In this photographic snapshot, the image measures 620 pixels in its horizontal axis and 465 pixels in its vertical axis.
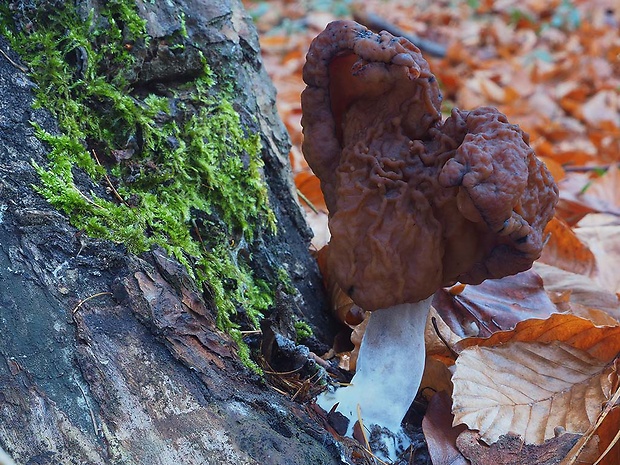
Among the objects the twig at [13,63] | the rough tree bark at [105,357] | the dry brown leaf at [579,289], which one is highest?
the twig at [13,63]

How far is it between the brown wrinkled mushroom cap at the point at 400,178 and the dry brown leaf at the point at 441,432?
1.61ft

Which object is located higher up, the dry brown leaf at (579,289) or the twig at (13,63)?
the twig at (13,63)

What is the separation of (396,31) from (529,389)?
8083 mm

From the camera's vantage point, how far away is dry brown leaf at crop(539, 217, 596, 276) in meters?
3.69

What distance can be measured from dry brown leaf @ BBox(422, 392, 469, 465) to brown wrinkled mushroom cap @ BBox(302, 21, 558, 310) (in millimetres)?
492

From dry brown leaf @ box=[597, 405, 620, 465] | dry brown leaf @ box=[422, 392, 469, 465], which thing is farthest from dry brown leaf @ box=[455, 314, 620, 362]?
dry brown leaf @ box=[597, 405, 620, 465]

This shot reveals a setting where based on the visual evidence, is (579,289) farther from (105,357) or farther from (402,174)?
(105,357)

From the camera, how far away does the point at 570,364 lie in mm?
2547

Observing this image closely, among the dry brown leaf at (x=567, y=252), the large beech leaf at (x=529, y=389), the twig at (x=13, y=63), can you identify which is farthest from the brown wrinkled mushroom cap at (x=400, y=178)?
the dry brown leaf at (x=567, y=252)

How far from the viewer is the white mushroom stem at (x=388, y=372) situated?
232cm

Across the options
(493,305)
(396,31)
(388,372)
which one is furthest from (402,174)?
(396,31)

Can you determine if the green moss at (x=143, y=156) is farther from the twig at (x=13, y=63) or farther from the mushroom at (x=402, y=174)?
the mushroom at (x=402, y=174)

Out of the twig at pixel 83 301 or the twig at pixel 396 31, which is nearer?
the twig at pixel 83 301

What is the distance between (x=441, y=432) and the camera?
2293 millimetres
